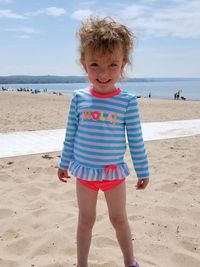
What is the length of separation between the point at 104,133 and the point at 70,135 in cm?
29

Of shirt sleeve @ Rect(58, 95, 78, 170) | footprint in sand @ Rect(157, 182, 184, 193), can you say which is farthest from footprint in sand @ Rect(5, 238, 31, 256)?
footprint in sand @ Rect(157, 182, 184, 193)

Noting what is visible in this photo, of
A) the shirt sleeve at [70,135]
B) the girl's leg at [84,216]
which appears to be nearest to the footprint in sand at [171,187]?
the girl's leg at [84,216]

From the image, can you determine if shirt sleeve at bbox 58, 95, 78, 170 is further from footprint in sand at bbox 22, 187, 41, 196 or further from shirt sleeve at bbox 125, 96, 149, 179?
footprint in sand at bbox 22, 187, 41, 196

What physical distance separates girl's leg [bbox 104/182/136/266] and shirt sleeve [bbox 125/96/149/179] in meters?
0.17

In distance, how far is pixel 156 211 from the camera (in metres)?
3.81

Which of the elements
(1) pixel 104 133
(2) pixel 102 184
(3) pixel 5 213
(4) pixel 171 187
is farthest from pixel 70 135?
(4) pixel 171 187

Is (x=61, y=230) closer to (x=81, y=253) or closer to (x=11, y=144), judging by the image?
(x=81, y=253)

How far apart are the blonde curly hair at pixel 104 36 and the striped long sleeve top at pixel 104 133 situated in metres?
0.29

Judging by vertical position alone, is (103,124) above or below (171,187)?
above

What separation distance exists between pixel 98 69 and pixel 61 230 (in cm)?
172

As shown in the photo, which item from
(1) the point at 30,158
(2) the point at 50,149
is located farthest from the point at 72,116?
(2) the point at 50,149

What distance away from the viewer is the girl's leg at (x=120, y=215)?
2.45m

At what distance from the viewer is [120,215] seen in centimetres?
249

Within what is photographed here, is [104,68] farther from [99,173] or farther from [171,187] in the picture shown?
[171,187]
